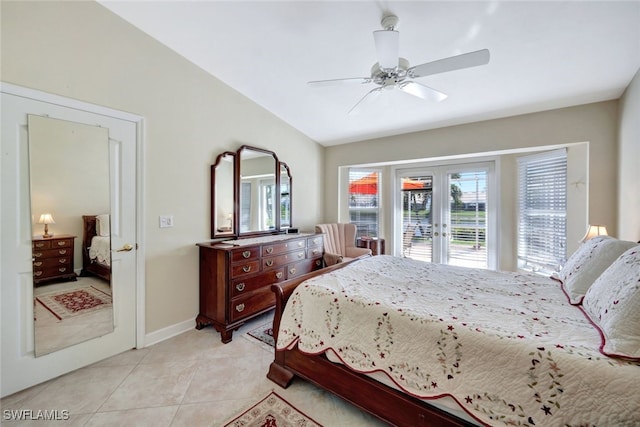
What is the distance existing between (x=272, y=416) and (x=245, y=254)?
1.43 metres

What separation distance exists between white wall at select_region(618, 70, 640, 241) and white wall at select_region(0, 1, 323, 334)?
377cm

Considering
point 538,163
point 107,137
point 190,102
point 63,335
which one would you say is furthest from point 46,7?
point 538,163

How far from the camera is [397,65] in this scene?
6.10 ft

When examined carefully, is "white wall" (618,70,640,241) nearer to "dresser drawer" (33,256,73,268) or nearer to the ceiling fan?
the ceiling fan

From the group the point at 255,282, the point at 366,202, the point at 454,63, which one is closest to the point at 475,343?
the point at 454,63

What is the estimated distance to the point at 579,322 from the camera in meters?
1.28

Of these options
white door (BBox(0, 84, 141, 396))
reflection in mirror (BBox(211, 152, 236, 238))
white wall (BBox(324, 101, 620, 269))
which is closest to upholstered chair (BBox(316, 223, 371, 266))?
white wall (BBox(324, 101, 620, 269))

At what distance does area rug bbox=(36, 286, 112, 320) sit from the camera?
193 centimetres

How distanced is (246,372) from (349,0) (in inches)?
114

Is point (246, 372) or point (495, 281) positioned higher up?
point (495, 281)

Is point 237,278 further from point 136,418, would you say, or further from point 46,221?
point 46,221

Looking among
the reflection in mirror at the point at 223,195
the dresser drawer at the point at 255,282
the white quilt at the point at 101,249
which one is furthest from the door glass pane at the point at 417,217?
the white quilt at the point at 101,249

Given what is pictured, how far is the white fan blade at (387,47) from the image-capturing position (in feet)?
5.25

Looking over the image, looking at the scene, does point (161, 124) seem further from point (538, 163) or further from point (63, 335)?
point (538, 163)
